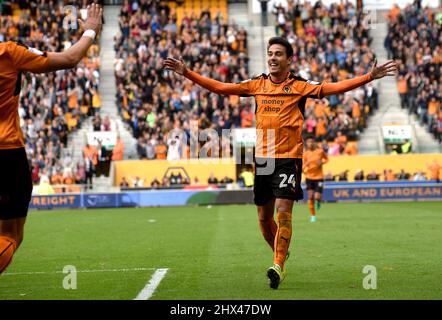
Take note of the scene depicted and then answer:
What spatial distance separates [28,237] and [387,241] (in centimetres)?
842

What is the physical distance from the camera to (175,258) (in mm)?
13992

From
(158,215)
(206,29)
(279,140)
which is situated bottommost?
(158,215)

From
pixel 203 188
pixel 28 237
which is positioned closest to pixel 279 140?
pixel 28 237

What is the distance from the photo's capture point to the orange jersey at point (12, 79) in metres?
7.66

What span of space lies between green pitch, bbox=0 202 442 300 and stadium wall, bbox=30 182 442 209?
11.2 meters

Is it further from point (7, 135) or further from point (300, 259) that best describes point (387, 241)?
point (7, 135)

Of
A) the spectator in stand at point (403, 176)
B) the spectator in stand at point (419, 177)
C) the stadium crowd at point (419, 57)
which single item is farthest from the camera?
the stadium crowd at point (419, 57)

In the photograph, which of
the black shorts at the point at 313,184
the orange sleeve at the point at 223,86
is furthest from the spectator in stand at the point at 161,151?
the orange sleeve at the point at 223,86

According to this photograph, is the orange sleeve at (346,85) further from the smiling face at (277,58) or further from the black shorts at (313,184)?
the black shorts at (313,184)

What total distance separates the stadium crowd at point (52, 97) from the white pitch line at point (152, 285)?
2681 cm

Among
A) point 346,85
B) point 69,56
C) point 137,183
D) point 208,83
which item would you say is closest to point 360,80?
point 346,85

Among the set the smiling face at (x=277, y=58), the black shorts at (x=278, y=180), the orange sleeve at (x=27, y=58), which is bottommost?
the black shorts at (x=278, y=180)

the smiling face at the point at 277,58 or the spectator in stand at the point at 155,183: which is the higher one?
the smiling face at the point at 277,58

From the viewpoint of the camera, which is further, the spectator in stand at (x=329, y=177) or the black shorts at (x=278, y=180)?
the spectator in stand at (x=329, y=177)
